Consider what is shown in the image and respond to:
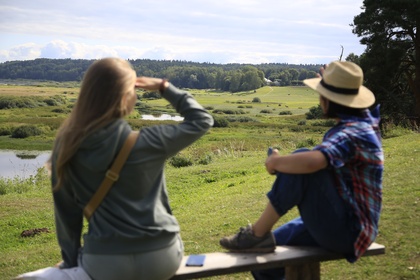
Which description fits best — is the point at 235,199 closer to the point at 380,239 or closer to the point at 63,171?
the point at 380,239

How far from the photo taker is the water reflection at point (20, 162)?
2557 cm

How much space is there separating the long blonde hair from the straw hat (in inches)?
53.2

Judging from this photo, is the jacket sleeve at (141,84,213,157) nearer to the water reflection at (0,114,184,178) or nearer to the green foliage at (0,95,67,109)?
the water reflection at (0,114,184,178)

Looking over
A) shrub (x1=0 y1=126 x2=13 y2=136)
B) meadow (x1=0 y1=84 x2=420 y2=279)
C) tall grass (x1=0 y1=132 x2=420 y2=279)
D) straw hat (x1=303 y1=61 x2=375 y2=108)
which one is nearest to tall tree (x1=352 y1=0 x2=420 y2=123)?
meadow (x1=0 y1=84 x2=420 y2=279)

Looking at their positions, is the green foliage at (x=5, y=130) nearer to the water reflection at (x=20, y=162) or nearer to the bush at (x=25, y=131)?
the bush at (x=25, y=131)

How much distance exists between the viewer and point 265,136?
41.6 meters

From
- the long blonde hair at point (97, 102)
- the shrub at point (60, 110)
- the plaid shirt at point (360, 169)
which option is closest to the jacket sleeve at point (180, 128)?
the long blonde hair at point (97, 102)

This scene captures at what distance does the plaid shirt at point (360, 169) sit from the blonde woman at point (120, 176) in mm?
885

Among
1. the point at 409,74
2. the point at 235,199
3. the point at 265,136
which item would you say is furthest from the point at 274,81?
the point at 235,199

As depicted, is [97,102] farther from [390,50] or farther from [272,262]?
[390,50]

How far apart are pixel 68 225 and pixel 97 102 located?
833mm

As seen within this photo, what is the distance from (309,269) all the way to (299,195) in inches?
24.7

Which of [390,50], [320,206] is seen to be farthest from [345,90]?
[390,50]

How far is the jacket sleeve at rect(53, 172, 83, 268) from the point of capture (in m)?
2.82
